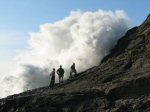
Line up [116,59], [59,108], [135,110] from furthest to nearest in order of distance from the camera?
[116,59], [59,108], [135,110]

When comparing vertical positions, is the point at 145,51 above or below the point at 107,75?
above

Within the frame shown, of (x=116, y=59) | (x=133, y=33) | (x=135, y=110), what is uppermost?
(x=133, y=33)

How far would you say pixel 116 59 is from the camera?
7150cm

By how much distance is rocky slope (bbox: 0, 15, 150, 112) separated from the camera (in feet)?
162

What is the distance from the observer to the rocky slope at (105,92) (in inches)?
1949

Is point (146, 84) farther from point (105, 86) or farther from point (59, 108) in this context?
point (59, 108)

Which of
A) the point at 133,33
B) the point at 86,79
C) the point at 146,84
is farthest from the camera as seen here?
the point at 133,33

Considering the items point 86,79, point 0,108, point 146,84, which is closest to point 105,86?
point 146,84

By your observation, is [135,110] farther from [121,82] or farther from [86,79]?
[86,79]

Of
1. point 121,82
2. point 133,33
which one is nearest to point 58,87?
point 121,82

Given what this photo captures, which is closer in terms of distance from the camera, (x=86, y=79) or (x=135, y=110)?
(x=135, y=110)

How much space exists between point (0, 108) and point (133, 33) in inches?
1324

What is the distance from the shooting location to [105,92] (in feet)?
170

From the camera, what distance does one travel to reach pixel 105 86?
5462 centimetres
